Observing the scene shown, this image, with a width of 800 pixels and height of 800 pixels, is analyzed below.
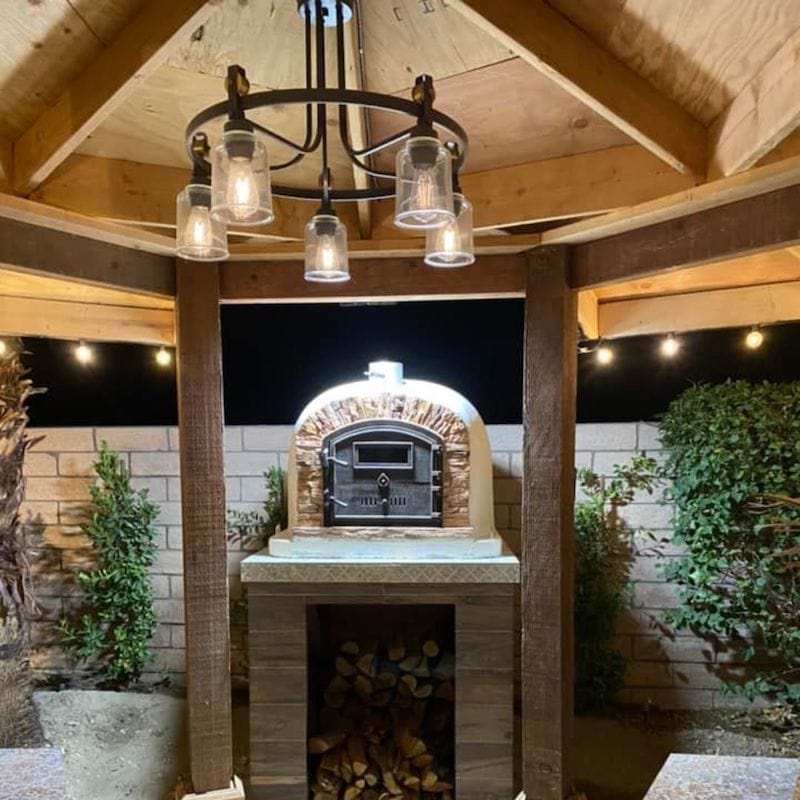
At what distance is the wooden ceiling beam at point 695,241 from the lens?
1694mm

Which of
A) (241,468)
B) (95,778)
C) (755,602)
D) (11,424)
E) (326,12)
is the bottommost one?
(95,778)

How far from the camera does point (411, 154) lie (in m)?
1.12

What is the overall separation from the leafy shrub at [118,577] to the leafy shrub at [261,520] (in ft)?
1.52

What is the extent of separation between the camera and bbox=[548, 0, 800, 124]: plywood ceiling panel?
127 cm

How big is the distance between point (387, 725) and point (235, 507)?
135 centimetres

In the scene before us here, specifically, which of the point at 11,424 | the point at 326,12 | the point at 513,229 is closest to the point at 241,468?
the point at 11,424

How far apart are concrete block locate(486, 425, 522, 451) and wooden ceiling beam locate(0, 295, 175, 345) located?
1.85 meters

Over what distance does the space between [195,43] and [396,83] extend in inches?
20.4

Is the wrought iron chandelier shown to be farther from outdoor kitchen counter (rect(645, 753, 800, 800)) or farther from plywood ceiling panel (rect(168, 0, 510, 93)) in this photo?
outdoor kitchen counter (rect(645, 753, 800, 800))

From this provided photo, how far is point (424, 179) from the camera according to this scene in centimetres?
116

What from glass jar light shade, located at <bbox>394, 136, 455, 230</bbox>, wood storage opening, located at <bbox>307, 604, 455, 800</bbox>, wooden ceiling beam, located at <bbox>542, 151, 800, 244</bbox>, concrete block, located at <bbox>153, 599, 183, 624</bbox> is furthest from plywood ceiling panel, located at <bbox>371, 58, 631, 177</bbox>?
concrete block, located at <bbox>153, 599, 183, 624</bbox>

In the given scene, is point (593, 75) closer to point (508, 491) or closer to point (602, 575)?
point (508, 491)

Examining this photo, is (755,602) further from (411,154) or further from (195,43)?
(195,43)

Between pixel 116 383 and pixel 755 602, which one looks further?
pixel 116 383
